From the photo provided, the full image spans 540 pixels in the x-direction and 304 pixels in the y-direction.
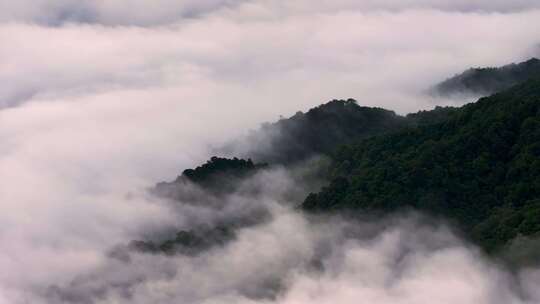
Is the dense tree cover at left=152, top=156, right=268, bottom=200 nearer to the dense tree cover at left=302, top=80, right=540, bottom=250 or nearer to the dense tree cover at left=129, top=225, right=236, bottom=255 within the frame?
the dense tree cover at left=129, top=225, right=236, bottom=255

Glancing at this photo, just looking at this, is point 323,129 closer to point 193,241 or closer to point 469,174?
point 193,241

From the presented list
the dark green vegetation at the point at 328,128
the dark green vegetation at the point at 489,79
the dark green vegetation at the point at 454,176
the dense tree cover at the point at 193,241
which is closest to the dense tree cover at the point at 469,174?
the dark green vegetation at the point at 454,176

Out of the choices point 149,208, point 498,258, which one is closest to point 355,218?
point 498,258

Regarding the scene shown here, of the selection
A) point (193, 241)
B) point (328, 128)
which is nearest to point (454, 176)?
point (193, 241)

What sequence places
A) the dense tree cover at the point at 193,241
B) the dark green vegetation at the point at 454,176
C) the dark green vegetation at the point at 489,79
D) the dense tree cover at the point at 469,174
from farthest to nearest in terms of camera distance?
the dark green vegetation at the point at 489,79, the dense tree cover at the point at 193,241, the dense tree cover at the point at 469,174, the dark green vegetation at the point at 454,176

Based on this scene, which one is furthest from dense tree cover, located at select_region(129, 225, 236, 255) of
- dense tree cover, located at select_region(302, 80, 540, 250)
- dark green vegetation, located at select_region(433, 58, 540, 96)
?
dark green vegetation, located at select_region(433, 58, 540, 96)

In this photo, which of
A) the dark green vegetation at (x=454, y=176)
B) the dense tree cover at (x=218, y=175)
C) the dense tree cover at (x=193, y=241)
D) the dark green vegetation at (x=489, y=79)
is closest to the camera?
the dark green vegetation at (x=454, y=176)

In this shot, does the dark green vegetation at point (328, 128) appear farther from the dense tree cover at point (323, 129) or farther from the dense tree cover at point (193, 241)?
the dense tree cover at point (193, 241)
